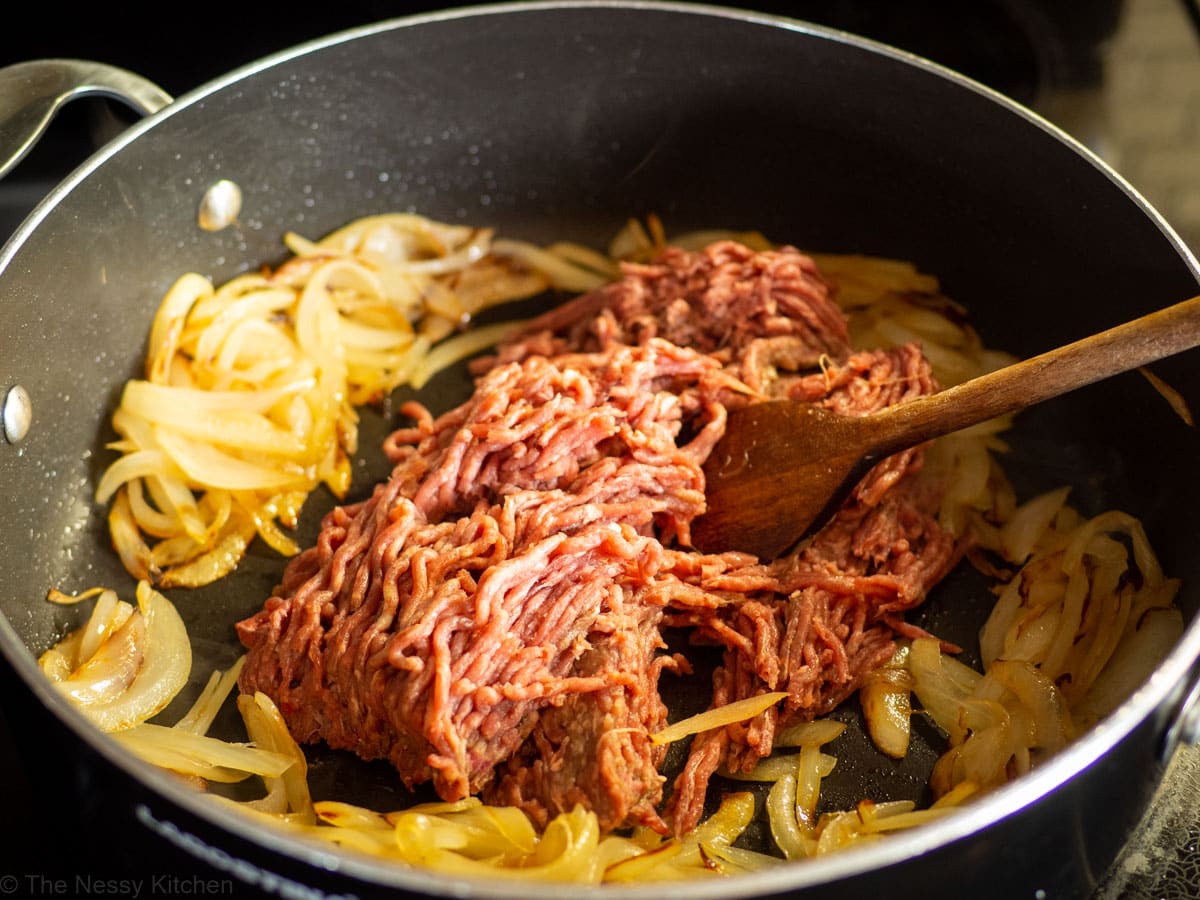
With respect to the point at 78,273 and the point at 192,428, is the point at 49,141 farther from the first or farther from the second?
the point at 192,428

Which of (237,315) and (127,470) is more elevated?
(237,315)

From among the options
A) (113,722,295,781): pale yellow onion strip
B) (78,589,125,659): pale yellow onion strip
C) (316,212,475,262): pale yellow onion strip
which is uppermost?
(316,212,475,262): pale yellow onion strip

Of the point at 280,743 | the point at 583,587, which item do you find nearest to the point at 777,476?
the point at 583,587

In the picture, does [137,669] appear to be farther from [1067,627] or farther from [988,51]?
[988,51]

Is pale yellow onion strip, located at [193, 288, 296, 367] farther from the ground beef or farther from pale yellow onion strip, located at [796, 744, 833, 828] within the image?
pale yellow onion strip, located at [796, 744, 833, 828]

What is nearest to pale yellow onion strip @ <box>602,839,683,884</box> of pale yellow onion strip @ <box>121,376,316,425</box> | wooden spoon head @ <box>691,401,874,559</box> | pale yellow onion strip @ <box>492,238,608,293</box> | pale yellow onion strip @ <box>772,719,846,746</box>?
pale yellow onion strip @ <box>772,719,846,746</box>

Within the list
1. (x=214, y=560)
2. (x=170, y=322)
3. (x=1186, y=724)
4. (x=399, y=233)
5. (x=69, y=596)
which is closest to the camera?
(x=1186, y=724)

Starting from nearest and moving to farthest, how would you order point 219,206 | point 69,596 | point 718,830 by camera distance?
point 718,830
point 69,596
point 219,206

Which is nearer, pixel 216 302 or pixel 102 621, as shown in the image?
pixel 102 621
